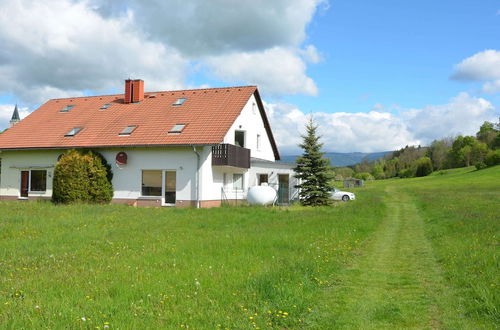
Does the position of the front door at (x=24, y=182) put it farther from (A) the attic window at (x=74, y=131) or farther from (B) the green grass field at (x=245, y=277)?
(B) the green grass field at (x=245, y=277)

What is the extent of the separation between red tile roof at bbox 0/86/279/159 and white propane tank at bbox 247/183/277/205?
405cm

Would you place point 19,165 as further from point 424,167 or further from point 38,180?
point 424,167

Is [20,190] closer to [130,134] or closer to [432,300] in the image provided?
[130,134]

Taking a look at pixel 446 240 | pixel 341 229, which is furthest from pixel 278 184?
pixel 446 240

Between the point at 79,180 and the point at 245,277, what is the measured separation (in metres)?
17.8

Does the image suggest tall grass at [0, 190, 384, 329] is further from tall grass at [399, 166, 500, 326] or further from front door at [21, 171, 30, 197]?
front door at [21, 171, 30, 197]

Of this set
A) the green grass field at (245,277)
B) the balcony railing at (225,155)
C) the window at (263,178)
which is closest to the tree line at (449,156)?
the window at (263,178)

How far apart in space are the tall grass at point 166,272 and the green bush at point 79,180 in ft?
26.4

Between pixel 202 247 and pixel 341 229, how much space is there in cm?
530

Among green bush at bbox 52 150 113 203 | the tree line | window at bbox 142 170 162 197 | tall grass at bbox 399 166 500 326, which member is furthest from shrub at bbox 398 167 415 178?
green bush at bbox 52 150 113 203

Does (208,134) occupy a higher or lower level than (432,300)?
higher

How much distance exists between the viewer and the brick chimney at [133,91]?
2986cm

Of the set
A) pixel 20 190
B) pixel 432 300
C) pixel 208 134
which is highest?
pixel 208 134

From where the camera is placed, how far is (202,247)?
10.2 metres
